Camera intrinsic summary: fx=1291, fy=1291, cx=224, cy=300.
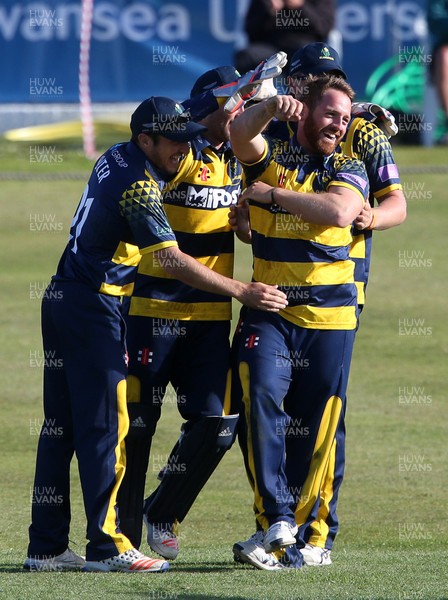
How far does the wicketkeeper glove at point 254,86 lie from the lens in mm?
6168

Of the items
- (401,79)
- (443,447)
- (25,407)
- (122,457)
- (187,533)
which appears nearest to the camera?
(122,457)

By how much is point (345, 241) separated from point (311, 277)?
0.89ft

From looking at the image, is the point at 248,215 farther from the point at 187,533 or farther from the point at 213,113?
the point at 187,533

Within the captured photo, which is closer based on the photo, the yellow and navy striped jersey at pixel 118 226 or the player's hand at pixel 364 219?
the yellow and navy striped jersey at pixel 118 226

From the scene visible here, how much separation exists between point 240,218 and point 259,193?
315 mm

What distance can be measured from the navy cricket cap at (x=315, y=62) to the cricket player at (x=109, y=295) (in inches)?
26.6

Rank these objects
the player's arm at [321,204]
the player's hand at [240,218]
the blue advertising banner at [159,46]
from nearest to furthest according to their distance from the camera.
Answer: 1. the player's arm at [321,204]
2. the player's hand at [240,218]
3. the blue advertising banner at [159,46]

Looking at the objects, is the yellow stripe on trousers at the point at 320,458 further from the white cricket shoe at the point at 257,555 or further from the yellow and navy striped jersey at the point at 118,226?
the yellow and navy striped jersey at the point at 118,226

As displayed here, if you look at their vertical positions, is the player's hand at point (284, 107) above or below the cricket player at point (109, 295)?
above

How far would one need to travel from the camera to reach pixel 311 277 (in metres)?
6.16

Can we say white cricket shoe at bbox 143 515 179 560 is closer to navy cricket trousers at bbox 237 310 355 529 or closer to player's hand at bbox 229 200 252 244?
navy cricket trousers at bbox 237 310 355 529

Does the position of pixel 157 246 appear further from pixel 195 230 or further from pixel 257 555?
pixel 257 555

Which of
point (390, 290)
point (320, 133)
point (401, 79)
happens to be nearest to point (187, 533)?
point (320, 133)

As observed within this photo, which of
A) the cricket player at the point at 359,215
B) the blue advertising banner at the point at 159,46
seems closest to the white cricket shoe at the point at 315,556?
the cricket player at the point at 359,215
